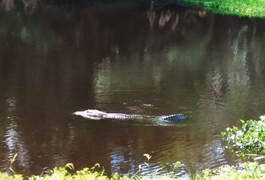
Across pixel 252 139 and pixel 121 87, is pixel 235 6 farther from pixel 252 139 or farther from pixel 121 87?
pixel 252 139

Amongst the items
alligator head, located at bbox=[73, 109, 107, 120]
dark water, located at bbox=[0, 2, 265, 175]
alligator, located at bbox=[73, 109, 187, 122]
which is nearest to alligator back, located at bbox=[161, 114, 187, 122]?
alligator, located at bbox=[73, 109, 187, 122]

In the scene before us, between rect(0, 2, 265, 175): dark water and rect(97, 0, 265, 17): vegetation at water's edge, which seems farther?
rect(97, 0, 265, 17): vegetation at water's edge

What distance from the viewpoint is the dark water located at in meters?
11.6

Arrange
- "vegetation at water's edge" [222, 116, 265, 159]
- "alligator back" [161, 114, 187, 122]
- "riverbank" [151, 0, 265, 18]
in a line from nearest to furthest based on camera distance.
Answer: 1. "vegetation at water's edge" [222, 116, 265, 159]
2. "alligator back" [161, 114, 187, 122]
3. "riverbank" [151, 0, 265, 18]

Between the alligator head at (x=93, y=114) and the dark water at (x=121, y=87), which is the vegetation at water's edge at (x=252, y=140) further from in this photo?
the alligator head at (x=93, y=114)

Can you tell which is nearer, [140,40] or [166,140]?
[166,140]

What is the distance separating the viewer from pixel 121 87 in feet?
55.6

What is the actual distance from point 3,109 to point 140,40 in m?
14.8

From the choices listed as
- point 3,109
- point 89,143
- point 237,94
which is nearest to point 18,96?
point 3,109

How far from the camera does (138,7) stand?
40.1 m

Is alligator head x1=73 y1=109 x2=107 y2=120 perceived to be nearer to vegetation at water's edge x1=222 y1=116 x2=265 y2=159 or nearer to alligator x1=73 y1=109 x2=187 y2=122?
alligator x1=73 y1=109 x2=187 y2=122

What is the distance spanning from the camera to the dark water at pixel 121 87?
11578 mm

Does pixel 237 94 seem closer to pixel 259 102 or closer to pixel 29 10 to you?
pixel 259 102

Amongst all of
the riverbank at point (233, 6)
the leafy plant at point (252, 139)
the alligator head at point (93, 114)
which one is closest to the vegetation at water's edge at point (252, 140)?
the leafy plant at point (252, 139)
